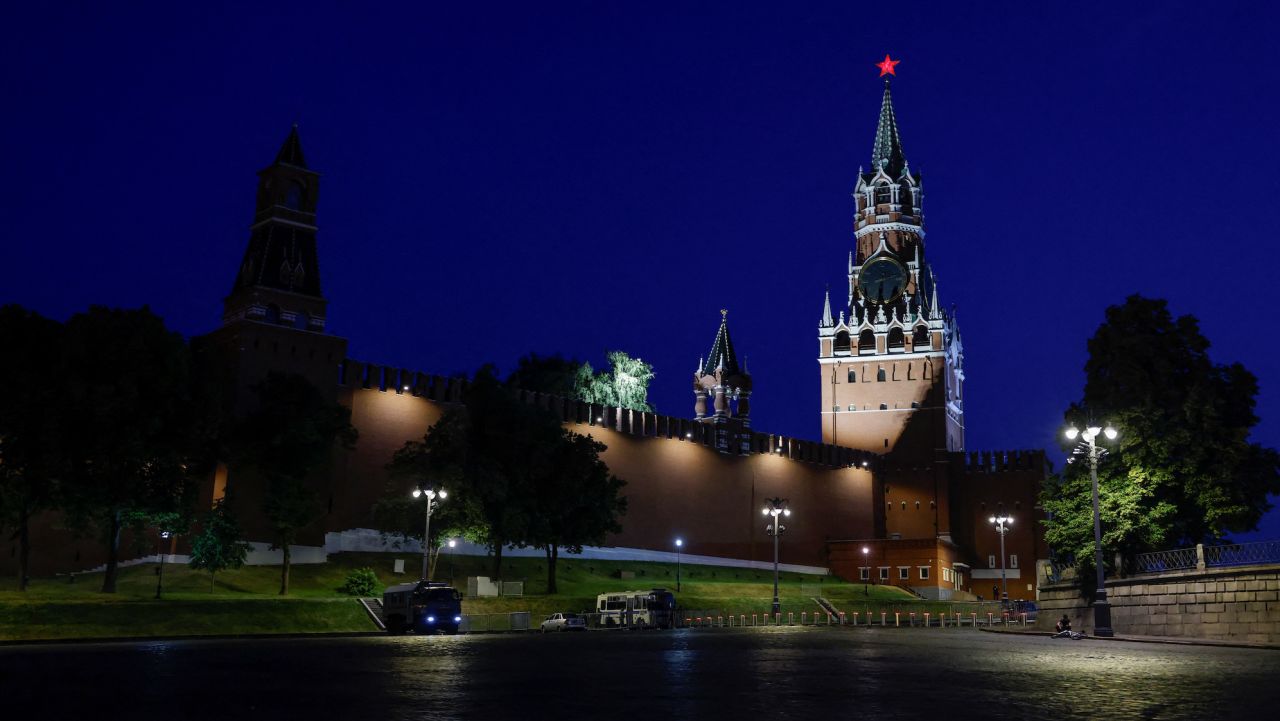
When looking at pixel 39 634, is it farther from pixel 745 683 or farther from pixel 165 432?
pixel 745 683

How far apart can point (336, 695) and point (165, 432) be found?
27573 mm

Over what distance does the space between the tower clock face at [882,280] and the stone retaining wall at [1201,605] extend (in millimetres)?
58849

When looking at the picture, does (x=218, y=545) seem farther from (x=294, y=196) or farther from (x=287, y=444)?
(x=294, y=196)

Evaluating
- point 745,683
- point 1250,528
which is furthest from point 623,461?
point 745,683

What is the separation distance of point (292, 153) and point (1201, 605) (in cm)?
4238

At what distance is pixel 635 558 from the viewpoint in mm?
64375

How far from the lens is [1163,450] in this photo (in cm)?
3419

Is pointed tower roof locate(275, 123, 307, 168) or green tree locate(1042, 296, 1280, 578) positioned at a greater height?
pointed tower roof locate(275, 123, 307, 168)

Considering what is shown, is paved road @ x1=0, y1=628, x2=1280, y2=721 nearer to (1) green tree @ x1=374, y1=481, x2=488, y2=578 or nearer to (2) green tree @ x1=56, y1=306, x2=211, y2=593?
(2) green tree @ x1=56, y1=306, x2=211, y2=593

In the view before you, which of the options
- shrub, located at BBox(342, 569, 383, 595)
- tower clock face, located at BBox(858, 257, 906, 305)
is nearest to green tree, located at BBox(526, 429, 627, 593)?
shrub, located at BBox(342, 569, 383, 595)

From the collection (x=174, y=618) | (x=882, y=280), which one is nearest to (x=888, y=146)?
(x=882, y=280)

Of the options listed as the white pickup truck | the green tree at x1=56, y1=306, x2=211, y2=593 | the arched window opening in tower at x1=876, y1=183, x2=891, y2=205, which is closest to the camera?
the green tree at x1=56, y1=306, x2=211, y2=593

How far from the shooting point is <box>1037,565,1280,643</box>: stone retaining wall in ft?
88.5

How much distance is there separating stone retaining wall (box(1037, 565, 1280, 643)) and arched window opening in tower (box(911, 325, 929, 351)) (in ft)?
182
